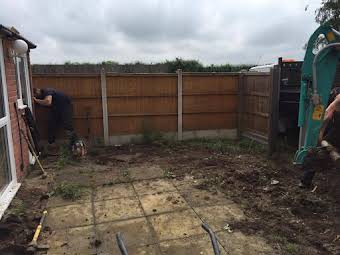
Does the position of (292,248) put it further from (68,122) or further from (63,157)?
(68,122)

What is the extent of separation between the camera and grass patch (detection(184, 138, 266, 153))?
7.60m

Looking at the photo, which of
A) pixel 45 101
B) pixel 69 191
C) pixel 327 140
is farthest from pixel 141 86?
pixel 327 140

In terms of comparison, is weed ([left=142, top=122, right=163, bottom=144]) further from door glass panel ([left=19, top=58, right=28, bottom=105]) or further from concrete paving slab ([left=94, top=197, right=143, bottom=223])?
concrete paving slab ([left=94, top=197, right=143, bottom=223])

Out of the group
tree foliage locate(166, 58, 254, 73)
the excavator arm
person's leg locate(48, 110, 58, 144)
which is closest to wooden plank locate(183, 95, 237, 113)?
person's leg locate(48, 110, 58, 144)

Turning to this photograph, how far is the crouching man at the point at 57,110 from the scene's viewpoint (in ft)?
24.3

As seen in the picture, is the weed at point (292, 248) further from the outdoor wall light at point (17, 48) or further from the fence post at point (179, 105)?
the fence post at point (179, 105)

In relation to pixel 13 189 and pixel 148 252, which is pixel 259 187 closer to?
pixel 148 252

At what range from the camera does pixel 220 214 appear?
164 inches

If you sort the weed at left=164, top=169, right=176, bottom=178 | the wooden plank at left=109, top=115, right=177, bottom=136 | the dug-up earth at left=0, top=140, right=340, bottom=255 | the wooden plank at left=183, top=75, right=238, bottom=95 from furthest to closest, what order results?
the wooden plank at left=183, top=75, right=238, bottom=95 → the wooden plank at left=109, top=115, right=177, bottom=136 → the weed at left=164, top=169, right=176, bottom=178 → the dug-up earth at left=0, top=140, right=340, bottom=255

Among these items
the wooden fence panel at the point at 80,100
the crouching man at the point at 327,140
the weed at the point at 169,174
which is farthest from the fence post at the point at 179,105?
the crouching man at the point at 327,140

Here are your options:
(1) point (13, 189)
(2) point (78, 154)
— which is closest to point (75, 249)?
(1) point (13, 189)

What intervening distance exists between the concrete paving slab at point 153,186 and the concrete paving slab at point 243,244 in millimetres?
1628

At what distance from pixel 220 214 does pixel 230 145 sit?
4163mm

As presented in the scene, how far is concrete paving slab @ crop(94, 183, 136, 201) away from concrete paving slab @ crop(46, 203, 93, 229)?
0.36m
